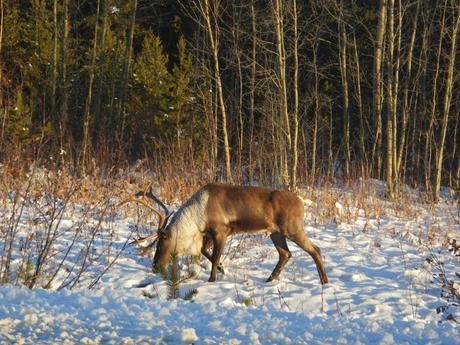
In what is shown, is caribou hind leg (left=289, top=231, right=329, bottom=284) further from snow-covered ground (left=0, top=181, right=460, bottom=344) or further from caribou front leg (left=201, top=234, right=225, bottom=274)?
caribou front leg (left=201, top=234, right=225, bottom=274)

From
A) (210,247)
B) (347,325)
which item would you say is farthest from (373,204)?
(347,325)

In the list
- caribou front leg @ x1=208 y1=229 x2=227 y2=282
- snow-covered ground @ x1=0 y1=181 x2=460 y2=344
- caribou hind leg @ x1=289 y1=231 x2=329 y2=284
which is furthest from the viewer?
caribou hind leg @ x1=289 y1=231 x2=329 y2=284

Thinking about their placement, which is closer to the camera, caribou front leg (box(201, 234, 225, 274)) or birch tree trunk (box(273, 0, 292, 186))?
caribou front leg (box(201, 234, 225, 274))

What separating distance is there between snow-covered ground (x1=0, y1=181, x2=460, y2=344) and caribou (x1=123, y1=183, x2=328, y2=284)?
0.30 metres

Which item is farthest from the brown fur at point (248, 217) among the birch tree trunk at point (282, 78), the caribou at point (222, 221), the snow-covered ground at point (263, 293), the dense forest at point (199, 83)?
the dense forest at point (199, 83)

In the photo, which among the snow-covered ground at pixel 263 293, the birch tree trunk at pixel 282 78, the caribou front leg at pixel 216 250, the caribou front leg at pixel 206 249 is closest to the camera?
the snow-covered ground at pixel 263 293

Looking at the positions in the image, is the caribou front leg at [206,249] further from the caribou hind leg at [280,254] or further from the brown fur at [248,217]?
the caribou hind leg at [280,254]

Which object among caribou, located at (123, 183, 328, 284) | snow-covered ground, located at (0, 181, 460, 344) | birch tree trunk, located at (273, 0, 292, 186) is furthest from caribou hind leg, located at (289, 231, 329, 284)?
birch tree trunk, located at (273, 0, 292, 186)

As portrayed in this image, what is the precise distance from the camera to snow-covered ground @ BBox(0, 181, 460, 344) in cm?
371

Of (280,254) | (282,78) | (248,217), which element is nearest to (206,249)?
(248,217)

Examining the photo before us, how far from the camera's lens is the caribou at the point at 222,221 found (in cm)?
771

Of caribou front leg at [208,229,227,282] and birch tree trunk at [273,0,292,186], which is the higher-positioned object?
birch tree trunk at [273,0,292,186]

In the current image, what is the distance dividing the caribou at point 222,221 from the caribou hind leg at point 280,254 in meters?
0.01

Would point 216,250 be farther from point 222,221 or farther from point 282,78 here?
point 282,78
